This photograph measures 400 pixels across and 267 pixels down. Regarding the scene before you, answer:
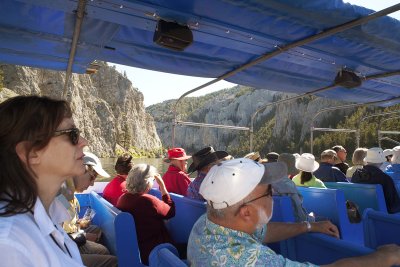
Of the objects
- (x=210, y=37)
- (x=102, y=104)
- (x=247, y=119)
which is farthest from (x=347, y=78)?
(x=247, y=119)

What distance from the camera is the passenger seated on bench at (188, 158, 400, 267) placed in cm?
136

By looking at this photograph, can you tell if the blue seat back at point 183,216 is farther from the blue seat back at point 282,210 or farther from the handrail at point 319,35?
the handrail at point 319,35

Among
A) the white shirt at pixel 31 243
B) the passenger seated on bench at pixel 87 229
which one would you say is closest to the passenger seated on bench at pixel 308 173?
the passenger seated on bench at pixel 87 229

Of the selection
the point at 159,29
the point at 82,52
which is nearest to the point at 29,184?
the point at 159,29

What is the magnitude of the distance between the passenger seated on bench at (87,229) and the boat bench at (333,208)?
2005mm

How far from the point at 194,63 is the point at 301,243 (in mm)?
2664

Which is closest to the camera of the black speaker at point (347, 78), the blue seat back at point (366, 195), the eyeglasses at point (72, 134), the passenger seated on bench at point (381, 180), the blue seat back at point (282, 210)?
the eyeglasses at point (72, 134)

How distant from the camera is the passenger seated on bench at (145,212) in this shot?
2.97 m

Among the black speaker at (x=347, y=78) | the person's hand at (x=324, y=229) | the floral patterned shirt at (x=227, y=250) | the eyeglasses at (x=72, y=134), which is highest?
the black speaker at (x=347, y=78)

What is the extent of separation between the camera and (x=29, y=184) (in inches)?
46.1

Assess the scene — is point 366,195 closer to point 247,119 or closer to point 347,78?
point 347,78

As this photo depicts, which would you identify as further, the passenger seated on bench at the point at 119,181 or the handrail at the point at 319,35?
the passenger seated on bench at the point at 119,181

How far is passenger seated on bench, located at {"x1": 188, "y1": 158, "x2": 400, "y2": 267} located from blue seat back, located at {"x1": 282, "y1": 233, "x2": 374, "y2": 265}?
99mm

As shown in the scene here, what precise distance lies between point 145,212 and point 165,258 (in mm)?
1630
